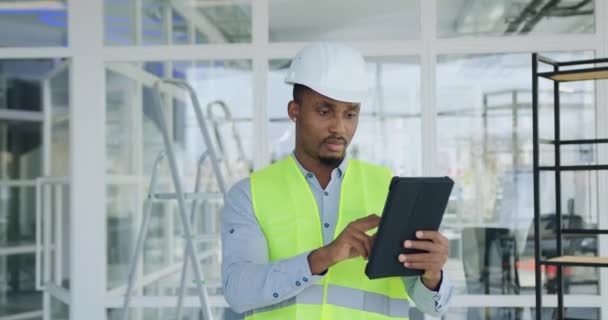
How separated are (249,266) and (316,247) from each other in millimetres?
147

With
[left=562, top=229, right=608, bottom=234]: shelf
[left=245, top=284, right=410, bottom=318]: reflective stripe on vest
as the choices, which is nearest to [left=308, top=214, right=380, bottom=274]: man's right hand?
[left=245, top=284, right=410, bottom=318]: reflective stripe on vest

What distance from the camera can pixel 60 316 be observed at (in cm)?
474

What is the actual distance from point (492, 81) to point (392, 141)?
2.06 feet

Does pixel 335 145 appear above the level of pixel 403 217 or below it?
above

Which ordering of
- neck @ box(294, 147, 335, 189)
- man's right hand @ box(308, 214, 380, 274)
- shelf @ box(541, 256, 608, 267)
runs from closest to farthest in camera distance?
man's right hand @ box(308, 214, 380, 274) < neck @ box(294, 147, 335, 189) < shelf @ box(541, 256, 608, 267)

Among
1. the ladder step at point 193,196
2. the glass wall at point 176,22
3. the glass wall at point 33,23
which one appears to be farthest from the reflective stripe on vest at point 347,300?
the glass wall at point 33,23

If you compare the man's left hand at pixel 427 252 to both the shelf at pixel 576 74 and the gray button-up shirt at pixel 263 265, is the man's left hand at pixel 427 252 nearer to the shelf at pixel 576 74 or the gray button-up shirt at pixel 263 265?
the gray button-up shirt at pixel 263 265

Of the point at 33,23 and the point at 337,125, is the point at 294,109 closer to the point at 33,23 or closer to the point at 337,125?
the point at 337,125

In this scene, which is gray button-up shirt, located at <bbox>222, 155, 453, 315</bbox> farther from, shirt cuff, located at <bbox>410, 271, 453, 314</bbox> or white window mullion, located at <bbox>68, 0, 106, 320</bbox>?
white window mullion, located at <bbox>68, 0, 106, 320</bbox>

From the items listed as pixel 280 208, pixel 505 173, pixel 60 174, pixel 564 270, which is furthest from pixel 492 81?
pixel 280 208

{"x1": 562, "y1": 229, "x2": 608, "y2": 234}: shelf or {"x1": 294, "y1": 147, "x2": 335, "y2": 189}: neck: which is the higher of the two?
{"x1": 294, "y1": 147, "x2": 335, "y2": 189}: neck

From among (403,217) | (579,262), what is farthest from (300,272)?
(579,262)

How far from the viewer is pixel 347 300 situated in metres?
1.56

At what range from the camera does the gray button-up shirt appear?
1448 mm
